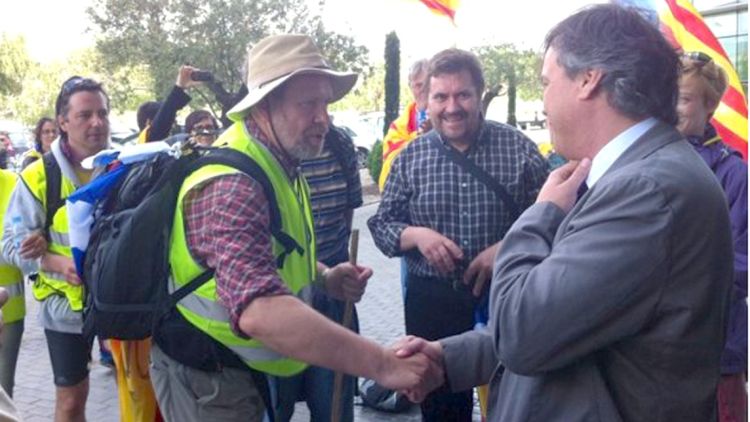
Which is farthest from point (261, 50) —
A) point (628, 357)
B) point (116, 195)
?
point (628, 357)

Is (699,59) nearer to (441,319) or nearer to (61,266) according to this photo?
(441,319)

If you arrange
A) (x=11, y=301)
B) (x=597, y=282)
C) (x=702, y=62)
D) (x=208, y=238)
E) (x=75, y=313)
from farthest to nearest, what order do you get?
→ (x=11, y=301) → (x=75, y=313) → (x=702, y=62) → (x=208, y=238) → (x=597, y=282)

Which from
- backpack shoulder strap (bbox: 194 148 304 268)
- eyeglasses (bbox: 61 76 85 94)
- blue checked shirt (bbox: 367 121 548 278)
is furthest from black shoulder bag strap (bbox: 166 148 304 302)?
eyeglasses (bbox: 61 76 85 94)

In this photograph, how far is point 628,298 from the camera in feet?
5.48

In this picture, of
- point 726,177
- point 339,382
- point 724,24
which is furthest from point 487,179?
point 724,24

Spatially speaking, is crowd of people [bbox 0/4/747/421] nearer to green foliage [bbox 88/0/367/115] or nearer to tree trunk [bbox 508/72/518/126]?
green foliage [bbox 88/0/367/115]

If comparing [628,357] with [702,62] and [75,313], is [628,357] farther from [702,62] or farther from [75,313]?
[75,313]

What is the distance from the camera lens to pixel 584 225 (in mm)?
1731

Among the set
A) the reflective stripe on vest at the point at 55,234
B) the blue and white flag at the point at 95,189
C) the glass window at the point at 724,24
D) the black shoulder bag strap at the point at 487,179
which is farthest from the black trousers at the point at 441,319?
the glass window at the point at 724,24

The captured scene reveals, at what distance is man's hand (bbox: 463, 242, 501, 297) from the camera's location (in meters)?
3.60

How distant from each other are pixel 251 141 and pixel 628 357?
1.32 m

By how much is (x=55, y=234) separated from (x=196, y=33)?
18354 mm

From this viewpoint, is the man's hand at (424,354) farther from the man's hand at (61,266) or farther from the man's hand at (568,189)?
the man's hand at (61,266)

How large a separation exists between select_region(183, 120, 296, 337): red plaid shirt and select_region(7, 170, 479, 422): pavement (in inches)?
127
